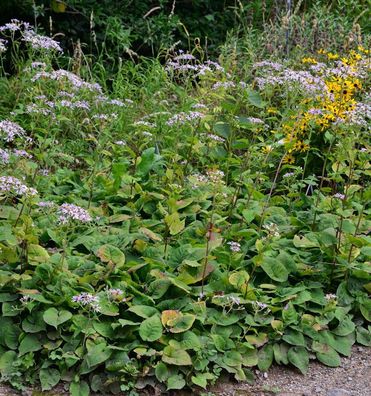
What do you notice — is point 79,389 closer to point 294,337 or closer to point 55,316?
point 55,316

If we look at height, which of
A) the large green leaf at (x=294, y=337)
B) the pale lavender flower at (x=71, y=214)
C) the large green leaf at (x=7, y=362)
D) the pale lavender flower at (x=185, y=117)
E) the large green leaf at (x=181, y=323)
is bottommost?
the large green leaf at (x=294, y=337)

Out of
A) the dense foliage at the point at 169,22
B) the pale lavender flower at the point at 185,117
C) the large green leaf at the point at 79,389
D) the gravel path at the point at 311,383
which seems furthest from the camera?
the dense foliage at the point at 169,22

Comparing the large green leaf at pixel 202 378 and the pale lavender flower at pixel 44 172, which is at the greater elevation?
the pale lavender flower at pixel 44 172

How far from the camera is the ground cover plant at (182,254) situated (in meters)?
3.78

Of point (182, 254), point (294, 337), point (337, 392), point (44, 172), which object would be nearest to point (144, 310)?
point (182, 254)

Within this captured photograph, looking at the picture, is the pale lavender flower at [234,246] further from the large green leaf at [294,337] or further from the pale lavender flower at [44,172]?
the pale lavender flower at [44,172]

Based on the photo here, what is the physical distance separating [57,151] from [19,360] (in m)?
2.20

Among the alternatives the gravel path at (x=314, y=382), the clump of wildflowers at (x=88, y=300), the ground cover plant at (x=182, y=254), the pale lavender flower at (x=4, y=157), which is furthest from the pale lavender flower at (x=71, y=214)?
the gravel path at (x=314, y=382)

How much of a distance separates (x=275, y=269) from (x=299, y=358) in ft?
1.77

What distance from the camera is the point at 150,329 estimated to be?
3.79m

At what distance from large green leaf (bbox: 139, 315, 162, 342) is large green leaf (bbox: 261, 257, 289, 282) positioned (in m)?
0.77

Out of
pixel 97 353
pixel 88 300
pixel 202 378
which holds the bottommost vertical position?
pixel 202 378

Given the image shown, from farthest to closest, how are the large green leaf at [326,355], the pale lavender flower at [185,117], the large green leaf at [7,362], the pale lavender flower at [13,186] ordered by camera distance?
→ the pale lavender flower at [185,117] → the large green leaf at [326,355] → the pale lavender flower at [13,186] → the large green leaf at [7,362]

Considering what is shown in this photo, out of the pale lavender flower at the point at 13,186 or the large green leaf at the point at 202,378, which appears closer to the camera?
the large green leaf at the point at 202,378
